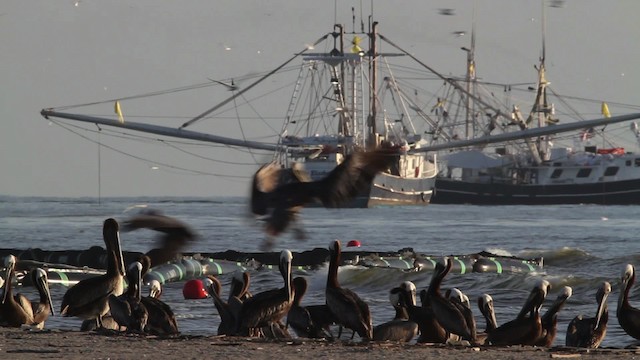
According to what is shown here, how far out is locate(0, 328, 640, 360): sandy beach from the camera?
1088 centimetres

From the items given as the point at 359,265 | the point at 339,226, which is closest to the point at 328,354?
the point at 359,265

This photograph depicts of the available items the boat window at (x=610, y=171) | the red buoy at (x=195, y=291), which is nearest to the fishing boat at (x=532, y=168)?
the boat window at (x=610, y=171)

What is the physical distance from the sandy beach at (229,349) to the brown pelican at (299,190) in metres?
3.58

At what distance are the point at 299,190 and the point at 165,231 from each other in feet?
6.87

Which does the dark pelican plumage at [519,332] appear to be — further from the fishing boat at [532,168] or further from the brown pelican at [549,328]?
the fishing boat at [532,168]

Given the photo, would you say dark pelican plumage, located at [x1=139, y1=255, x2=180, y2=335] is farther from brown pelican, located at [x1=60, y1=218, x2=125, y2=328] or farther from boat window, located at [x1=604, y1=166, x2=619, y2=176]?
boat window, located at [x1=604, y1=166, x2=619, y2=176]

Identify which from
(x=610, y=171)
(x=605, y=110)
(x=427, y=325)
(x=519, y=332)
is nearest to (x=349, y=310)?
(x=427, y=325)

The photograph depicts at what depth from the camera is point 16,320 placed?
14.2 meters

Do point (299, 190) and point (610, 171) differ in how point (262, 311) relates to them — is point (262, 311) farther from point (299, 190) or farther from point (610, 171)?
point (610, 171)

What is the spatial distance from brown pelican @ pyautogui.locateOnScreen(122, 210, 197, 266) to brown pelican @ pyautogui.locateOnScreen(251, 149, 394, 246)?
61.1 inches

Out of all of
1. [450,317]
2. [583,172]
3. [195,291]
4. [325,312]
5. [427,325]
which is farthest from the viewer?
[583,172]

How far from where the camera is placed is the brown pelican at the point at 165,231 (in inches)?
669

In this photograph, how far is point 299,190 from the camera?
16.4 meters

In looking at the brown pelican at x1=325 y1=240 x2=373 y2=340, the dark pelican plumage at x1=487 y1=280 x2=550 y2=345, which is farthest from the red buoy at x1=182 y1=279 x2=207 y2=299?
the dark pelican plumage at x1=487 y1=280 x2=550 y2=345
